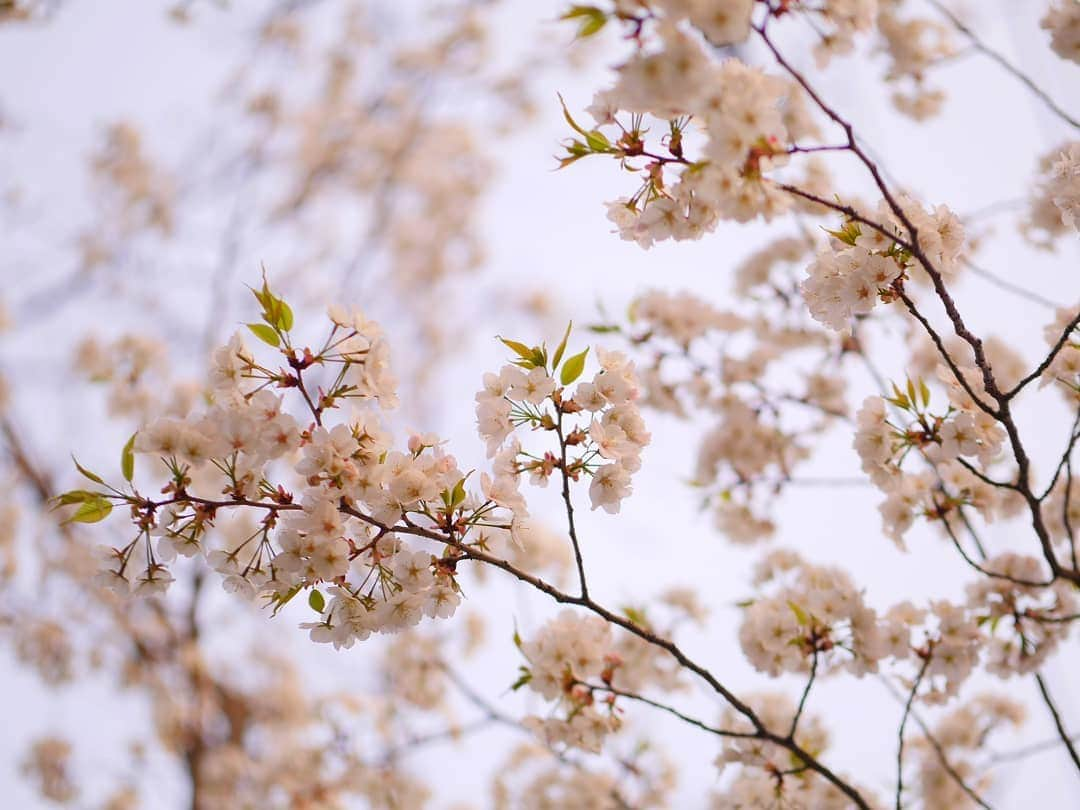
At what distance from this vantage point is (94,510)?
1.21m

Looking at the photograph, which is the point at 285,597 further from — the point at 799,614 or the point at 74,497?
the point at 799,614

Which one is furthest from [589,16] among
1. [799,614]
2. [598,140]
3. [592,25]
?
[799,614]

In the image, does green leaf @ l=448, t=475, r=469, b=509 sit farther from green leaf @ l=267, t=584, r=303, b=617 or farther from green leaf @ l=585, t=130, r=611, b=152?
green leaf @ l=585, t=130, r=611, b=152

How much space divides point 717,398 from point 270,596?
194 centimetres

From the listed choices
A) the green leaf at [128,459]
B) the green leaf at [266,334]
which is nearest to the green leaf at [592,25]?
the green leaf at [266,334]

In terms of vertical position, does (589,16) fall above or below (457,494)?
above

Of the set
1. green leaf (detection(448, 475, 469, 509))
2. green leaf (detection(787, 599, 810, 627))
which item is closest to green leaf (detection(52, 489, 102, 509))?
green leaf (detection(448, 475, 469, 509))

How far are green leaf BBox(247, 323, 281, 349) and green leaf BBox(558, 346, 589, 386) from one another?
46cm

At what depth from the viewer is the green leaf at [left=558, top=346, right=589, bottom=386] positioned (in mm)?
1277

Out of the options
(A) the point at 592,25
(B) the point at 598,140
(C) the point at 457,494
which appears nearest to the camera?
(A) the point at 592,25

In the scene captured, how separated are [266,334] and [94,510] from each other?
39 cm

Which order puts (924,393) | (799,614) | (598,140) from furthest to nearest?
(799,614) → (924,393) → (598,140)

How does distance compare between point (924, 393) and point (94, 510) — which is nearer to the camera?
point (94, 510)

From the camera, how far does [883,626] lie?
1683 mm
